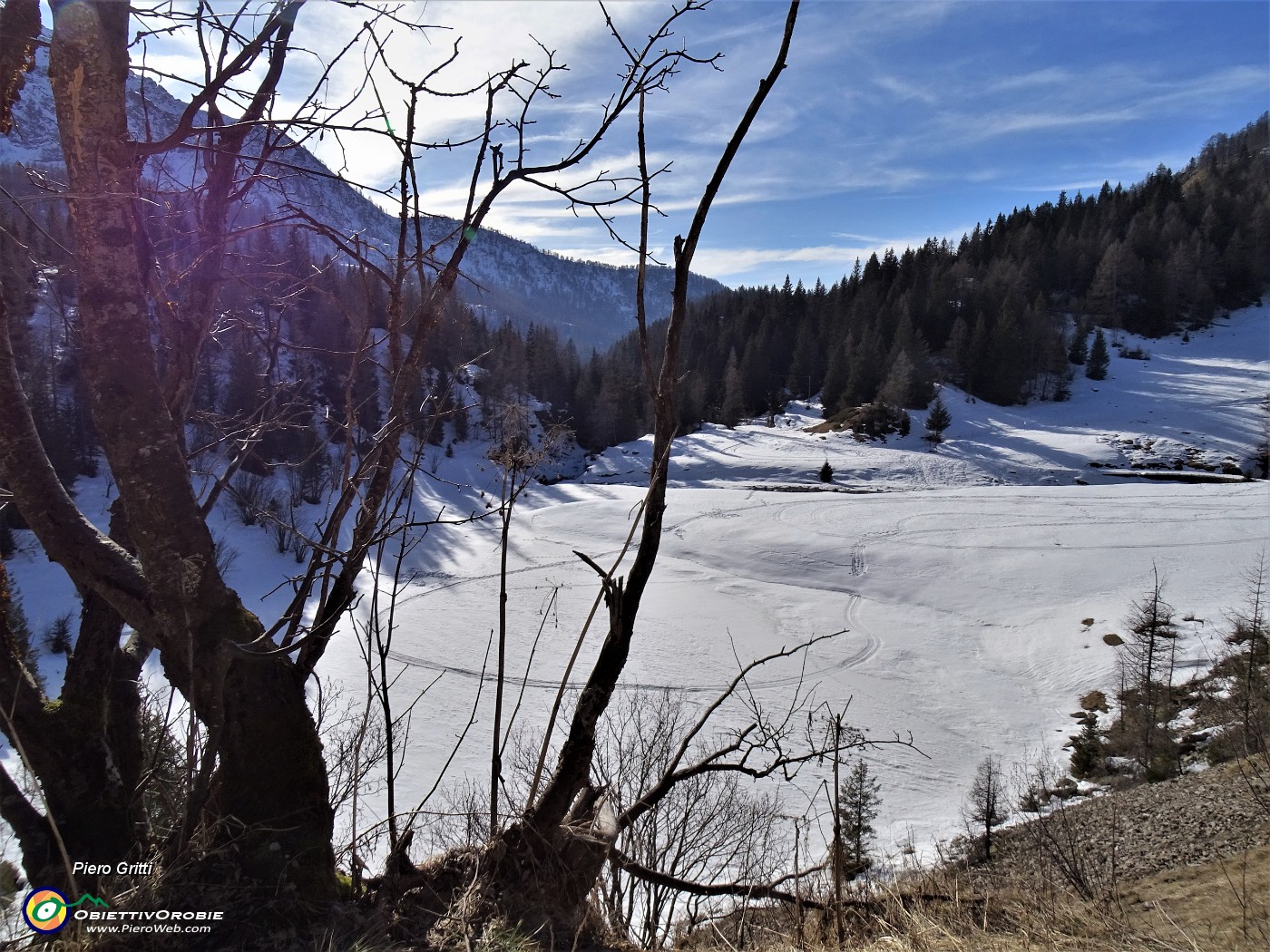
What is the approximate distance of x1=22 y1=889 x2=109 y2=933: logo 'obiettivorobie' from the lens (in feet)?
6.08

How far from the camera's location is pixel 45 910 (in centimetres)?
191

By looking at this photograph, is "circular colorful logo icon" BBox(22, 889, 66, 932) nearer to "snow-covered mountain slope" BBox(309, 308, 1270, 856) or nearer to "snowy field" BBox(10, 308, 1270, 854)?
"snowy field" BBox(10, 308, 1270, 854)

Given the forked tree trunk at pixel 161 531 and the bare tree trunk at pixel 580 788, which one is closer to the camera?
the forked tree trunk at pixel 161 531

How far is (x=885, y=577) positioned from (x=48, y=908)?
30.5m

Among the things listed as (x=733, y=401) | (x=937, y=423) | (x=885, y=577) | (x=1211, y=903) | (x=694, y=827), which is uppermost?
(x=733, y=401)

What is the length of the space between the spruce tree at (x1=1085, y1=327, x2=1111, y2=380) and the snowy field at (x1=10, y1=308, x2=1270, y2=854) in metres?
6.38

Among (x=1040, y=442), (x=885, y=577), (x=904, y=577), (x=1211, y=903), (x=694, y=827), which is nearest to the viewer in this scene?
(x=1211, y=903)

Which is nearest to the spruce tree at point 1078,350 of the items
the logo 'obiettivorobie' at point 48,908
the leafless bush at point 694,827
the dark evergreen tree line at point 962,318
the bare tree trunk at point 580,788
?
the dark evergreen tree line at point 962,318

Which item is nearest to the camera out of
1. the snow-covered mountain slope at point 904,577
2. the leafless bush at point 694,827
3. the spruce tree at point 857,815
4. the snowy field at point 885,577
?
the leafless bush at point 694,827

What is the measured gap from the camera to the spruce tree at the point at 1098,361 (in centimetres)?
5753

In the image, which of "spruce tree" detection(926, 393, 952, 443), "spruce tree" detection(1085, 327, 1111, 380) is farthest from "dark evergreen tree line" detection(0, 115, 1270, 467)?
"spruce tree" detection(926, 393, 952, 443)

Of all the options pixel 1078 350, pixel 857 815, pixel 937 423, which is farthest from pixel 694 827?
pixel 1078 350

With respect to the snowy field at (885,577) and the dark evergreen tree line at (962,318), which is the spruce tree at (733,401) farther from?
the snowy field at (885,577)

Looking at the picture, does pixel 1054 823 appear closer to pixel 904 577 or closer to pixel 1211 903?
pixel 1211 903
